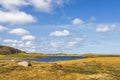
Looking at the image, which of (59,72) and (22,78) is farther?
(59,72)

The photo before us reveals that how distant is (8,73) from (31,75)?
5.19 meters

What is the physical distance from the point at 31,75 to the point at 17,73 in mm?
3384

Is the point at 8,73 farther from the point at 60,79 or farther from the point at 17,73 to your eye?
the point at 60,79

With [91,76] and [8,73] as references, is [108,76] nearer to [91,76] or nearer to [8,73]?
[91,76]

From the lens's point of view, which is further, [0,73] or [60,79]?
[0,73]

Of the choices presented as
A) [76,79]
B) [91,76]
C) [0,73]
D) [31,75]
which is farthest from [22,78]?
[91,76]

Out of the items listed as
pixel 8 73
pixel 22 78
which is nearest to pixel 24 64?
pixel 8 73

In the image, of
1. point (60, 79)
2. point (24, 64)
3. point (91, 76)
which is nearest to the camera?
point (60, 79)

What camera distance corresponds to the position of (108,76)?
169ft

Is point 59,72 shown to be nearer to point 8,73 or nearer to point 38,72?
point 38,72

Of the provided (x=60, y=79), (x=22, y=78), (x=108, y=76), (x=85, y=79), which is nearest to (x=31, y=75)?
(x=22, y=78)

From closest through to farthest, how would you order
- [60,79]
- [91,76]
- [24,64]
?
1. [60,79]
2. [91,76]
3. [24,64]

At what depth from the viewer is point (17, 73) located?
51.8 meters

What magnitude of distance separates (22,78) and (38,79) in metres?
2.83
